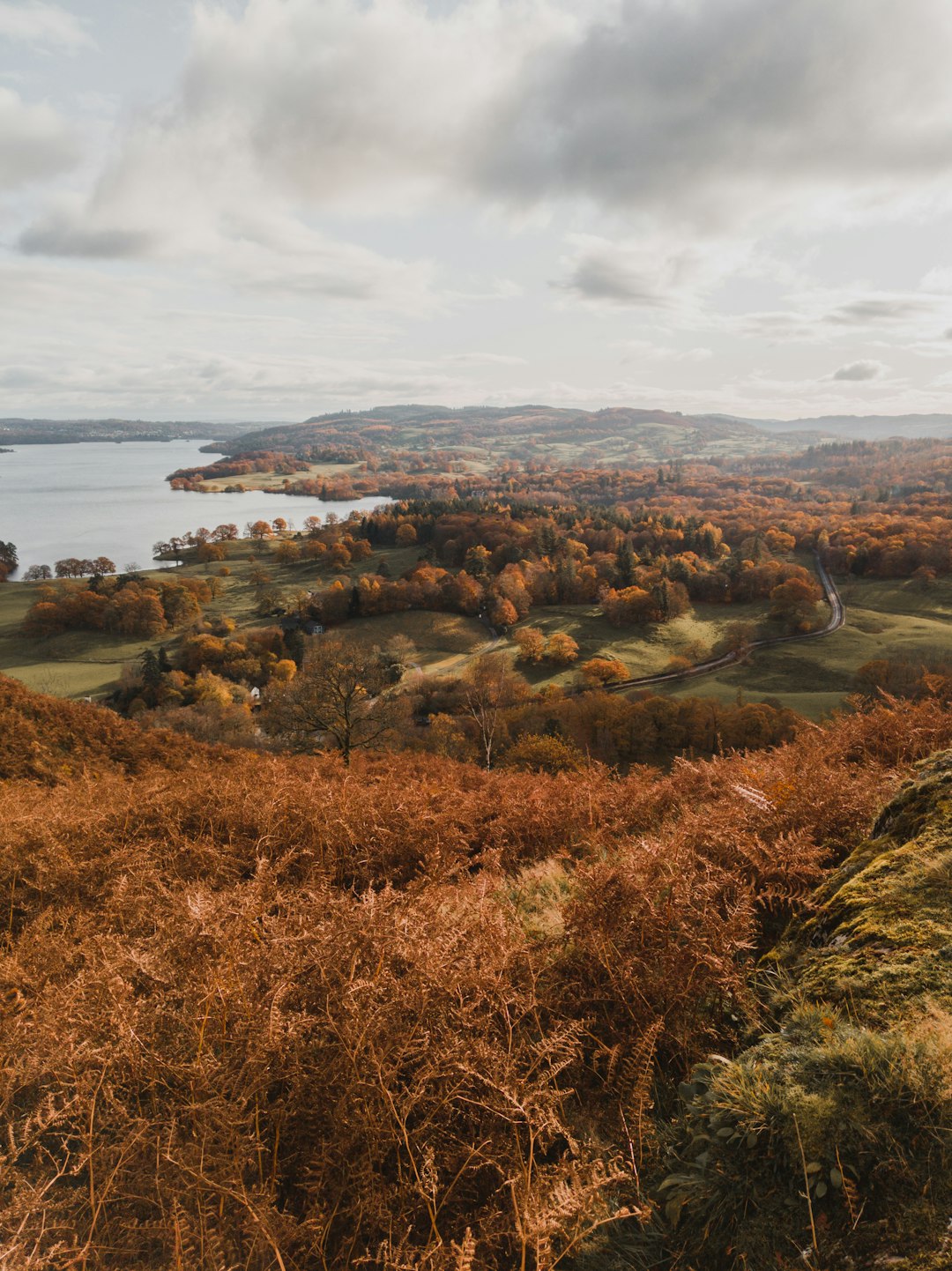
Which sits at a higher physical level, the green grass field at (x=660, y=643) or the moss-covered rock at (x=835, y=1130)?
the moss-covered rock at (x=835, y=1130)

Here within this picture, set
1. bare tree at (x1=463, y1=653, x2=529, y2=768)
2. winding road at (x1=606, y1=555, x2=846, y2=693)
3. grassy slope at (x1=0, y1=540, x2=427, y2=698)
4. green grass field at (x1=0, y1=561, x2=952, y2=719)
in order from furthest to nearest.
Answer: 1. winding road at (x1=606, y1=555, x2=846, y2=693)
2. grassy slope at (x1=0, y1=540, x2=427, y2=698)
3. green grass field at (x1=0, y1=561, x2=952, y2=719)
4. bare tree at (x1=463, y1=653, x2=529, y2=768)

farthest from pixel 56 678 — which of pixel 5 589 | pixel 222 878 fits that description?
pixel 222 878

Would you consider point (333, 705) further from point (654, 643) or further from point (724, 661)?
point (654, 643)

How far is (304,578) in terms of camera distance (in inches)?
4599

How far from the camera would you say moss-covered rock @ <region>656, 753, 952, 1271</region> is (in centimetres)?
201

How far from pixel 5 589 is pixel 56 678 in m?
45.6

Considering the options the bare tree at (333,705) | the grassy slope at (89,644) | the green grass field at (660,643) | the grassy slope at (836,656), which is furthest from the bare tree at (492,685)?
the bare tree at (333,705)

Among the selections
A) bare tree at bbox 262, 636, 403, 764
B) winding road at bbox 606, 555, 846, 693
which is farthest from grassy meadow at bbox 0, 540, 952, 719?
bare tree at bbox 262, 636, 403, 764

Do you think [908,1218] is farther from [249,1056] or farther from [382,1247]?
[249,1056]

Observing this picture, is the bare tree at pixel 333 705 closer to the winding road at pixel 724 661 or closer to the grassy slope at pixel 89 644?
the grassy slope at pixel 89 644

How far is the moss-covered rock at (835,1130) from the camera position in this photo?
2012 mm

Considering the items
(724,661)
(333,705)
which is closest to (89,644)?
(333,705)

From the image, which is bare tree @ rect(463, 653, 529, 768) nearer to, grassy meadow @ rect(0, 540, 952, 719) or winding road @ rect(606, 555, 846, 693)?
grassy meadow @ rect(0, 540, 952, 719)

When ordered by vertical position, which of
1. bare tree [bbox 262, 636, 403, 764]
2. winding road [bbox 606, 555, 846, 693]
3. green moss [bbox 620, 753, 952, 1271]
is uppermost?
green moss [bbox 620, 753, 952, 1271]
